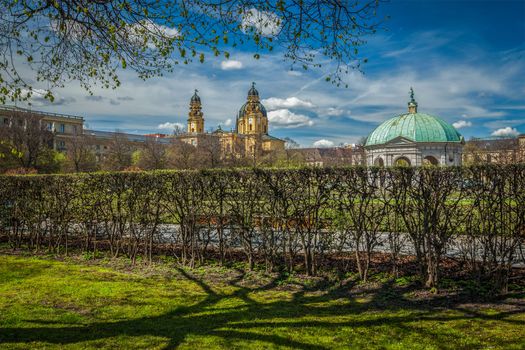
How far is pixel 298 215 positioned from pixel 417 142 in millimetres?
30541

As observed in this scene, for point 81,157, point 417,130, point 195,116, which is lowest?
point 81,157

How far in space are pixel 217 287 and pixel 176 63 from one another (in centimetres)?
469

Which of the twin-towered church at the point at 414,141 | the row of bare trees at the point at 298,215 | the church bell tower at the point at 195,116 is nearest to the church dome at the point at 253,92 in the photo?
the church bell tower at the point at 195,116

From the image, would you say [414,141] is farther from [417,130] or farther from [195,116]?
[195,116]

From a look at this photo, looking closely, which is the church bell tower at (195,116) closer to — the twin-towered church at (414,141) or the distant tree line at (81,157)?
the distant tree line at (81,157)

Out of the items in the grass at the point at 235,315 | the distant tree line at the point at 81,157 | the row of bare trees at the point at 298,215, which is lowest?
the grass at the point at 235,315

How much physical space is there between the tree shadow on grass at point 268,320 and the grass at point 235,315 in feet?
0.05

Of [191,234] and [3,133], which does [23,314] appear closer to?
[191,234]

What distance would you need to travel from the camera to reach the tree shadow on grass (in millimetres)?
5191

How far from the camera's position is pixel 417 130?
121 feet

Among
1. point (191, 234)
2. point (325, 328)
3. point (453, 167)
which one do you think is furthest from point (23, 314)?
point (453, 167)

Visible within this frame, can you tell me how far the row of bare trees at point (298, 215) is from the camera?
24.0 feet

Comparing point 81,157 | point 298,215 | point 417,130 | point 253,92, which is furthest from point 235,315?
point 253,92

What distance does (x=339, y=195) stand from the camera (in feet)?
26.9
